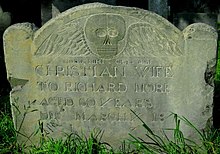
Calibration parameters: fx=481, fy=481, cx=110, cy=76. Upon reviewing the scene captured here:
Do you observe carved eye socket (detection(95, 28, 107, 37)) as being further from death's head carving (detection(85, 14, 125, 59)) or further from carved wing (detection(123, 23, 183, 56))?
carved wing (detection(123, 23, 183, 56))

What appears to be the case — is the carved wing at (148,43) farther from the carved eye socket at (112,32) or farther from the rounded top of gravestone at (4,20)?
the rounded top of gravestone at (4,20)

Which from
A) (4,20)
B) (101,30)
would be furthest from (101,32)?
(4,20)

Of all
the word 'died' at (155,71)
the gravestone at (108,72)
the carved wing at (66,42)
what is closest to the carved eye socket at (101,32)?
the gravestone at (108,72)

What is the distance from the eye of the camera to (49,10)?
6555mm

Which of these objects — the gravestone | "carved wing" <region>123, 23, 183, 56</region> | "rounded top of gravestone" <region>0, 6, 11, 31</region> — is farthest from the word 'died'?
"rounded top of gravestone" <region>0, 6, 11, 31</region>

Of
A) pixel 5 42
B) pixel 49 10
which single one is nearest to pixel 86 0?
pixel 49 10

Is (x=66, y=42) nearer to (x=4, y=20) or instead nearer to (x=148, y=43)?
(x=148, y=43)

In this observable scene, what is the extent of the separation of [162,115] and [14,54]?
124 cm

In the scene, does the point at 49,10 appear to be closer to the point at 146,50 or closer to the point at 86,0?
the point at 86,0

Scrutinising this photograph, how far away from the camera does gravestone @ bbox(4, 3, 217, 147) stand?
3.58 m

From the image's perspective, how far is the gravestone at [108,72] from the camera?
3.58 metres

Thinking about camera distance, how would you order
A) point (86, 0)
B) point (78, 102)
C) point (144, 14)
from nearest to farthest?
point (144, 14)
point (78, 102)
point (86, 0)

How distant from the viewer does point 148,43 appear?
142 inches

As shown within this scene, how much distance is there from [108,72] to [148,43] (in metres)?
0.38
